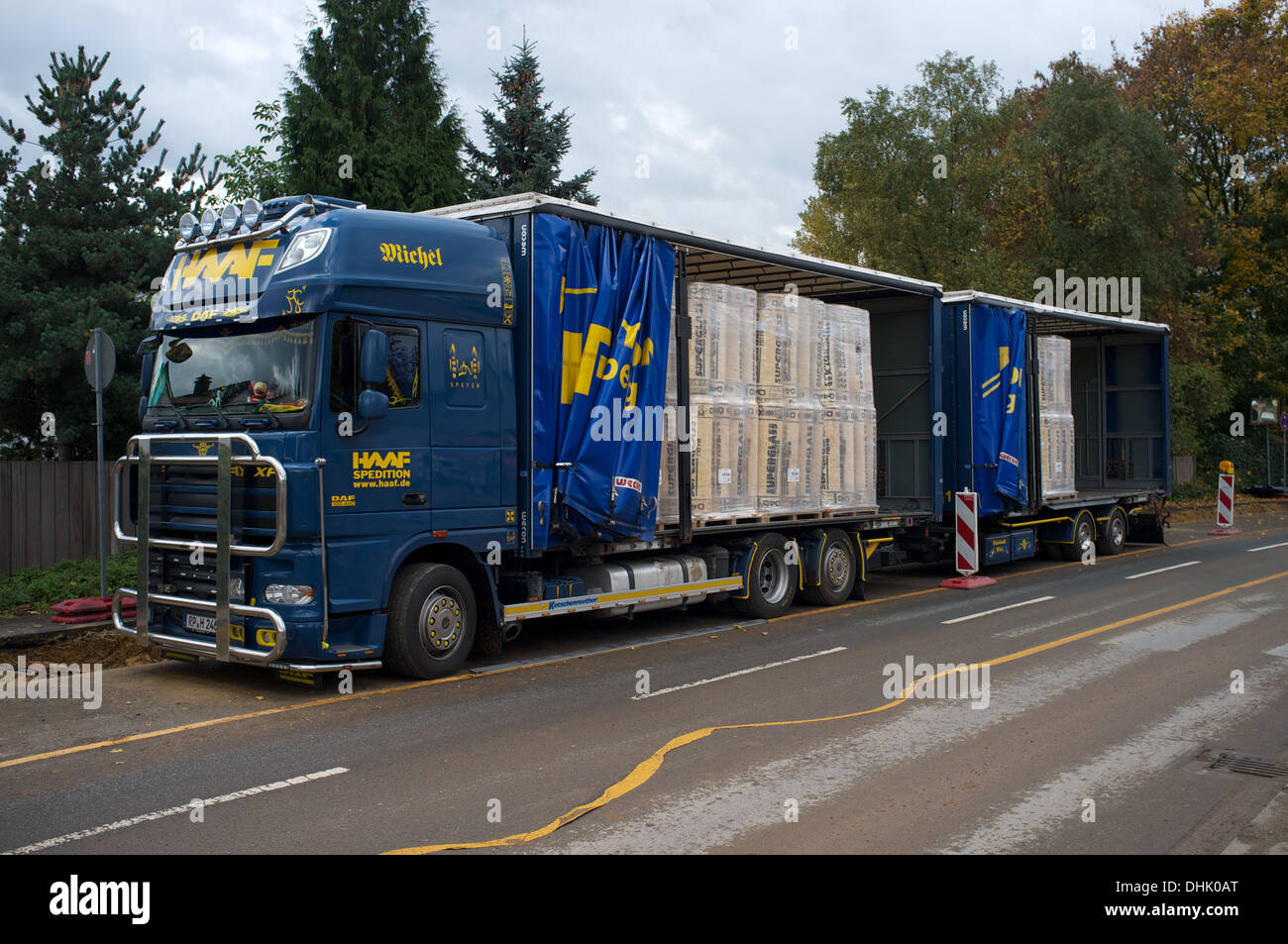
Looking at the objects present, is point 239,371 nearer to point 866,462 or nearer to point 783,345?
point 783,345

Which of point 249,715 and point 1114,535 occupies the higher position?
point 1114,535

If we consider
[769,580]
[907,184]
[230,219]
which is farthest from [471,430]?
[907,184]

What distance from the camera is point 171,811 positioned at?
577 cm

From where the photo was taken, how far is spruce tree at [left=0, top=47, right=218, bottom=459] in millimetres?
14648

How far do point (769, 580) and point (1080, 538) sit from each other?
30.2ft

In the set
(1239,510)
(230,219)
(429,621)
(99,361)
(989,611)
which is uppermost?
(230,219)

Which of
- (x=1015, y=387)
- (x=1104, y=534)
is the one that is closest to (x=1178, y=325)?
(x=1104, y=534)

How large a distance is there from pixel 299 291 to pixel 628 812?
4984 mm

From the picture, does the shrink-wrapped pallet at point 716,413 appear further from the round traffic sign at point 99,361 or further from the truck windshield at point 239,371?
the round traffic sign at point 99,361

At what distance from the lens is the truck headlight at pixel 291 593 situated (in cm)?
818

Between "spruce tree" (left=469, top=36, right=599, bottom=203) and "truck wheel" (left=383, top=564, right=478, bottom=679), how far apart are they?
52.0 ft

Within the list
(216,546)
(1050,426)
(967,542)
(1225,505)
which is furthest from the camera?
(1225,505)

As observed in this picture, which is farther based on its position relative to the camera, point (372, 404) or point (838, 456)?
point (838, 456)

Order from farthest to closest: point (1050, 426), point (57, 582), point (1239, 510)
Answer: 1. point (1239, 510)
2. point (1050, 426)
3. point (57, 582)
